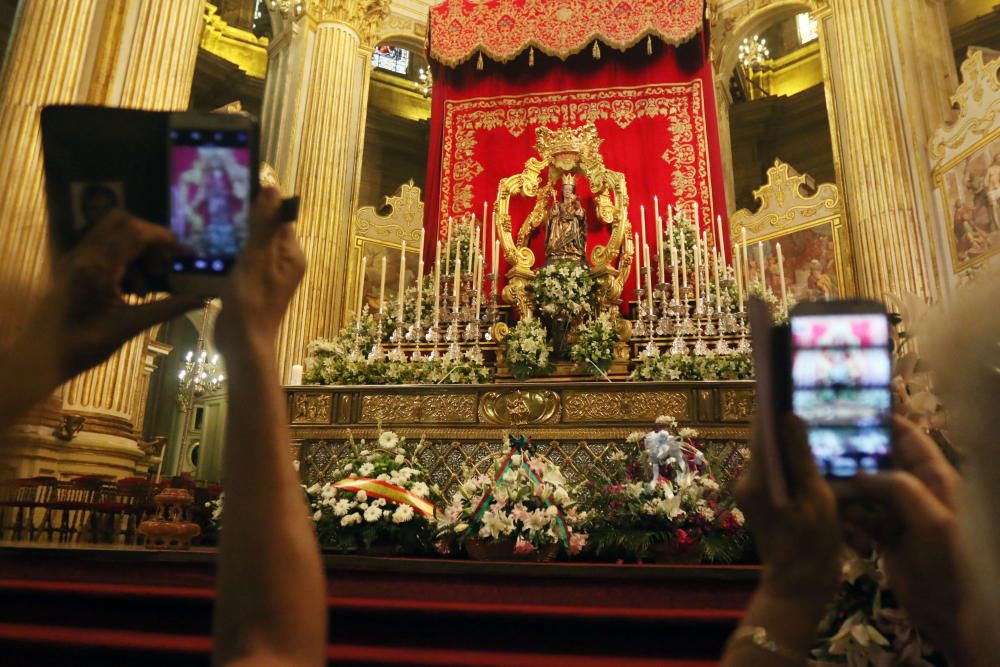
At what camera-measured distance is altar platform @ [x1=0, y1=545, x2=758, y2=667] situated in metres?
1.84

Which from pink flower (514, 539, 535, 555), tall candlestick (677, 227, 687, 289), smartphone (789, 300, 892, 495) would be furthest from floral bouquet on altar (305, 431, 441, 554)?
tall candlestick (677, 227, 687, 289)

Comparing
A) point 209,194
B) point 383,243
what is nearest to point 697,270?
point 209,194

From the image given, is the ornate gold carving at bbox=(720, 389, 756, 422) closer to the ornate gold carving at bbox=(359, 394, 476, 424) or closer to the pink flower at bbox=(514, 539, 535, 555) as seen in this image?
the ornate gold carving at bbox=(359, 394, 476, 424)

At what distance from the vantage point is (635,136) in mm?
7750

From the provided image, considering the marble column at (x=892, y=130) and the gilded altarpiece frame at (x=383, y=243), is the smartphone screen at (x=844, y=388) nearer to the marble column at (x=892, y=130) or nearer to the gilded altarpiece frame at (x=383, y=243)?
the marble column at (x=892, y=130)

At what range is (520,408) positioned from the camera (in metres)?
4.13

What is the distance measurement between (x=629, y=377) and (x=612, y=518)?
6.05 feet

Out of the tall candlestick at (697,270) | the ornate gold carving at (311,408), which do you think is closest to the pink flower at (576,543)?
the ornate gold carving at (311,408)

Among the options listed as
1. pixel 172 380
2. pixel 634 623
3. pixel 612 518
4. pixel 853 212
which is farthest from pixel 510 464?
pixel 172 380

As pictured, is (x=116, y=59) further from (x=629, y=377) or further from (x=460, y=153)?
(x=629, y=377)

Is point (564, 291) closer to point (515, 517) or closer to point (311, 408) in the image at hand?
point (311, 408)

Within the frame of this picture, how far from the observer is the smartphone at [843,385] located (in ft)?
1.95

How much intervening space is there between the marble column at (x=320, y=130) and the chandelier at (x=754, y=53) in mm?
8691

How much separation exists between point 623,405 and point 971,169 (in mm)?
4704
